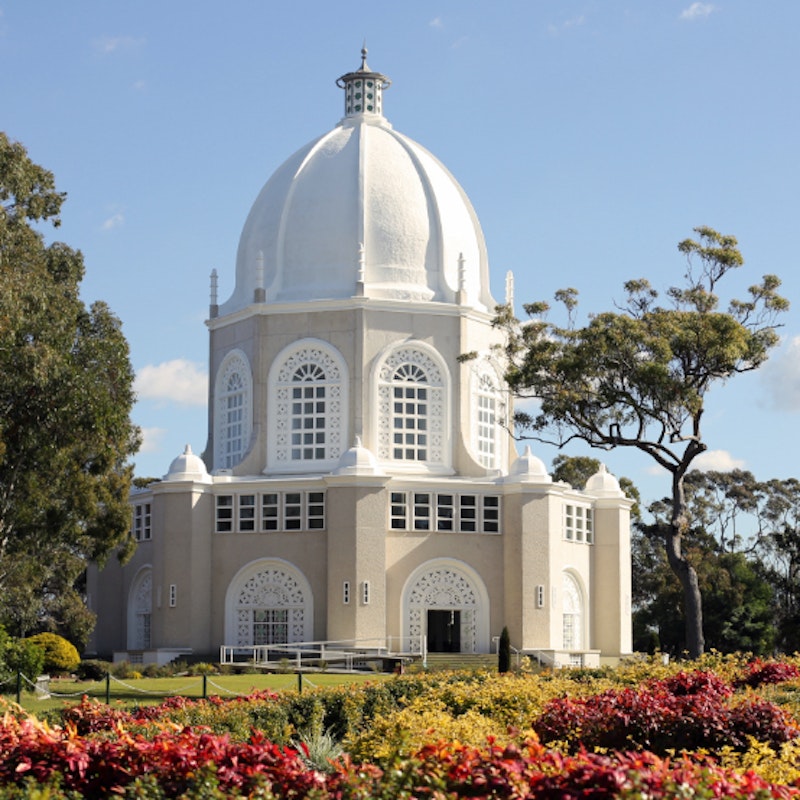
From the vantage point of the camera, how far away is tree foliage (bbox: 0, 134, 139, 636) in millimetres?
32312

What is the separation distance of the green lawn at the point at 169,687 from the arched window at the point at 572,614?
386 inches

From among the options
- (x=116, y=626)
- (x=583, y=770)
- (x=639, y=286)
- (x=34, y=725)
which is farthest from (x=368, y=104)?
(x=583, y=770)

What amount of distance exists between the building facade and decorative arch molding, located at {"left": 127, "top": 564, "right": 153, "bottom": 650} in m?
0.08

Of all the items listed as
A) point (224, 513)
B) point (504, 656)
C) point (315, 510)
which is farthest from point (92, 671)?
point (504, 656)

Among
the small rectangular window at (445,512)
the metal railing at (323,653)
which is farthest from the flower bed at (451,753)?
the small rectangular window at (445,512)

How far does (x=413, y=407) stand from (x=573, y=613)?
854cm

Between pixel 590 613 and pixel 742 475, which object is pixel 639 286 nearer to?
pixel 590 613

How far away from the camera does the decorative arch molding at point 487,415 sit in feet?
152

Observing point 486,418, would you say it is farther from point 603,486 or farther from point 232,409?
point 232,409

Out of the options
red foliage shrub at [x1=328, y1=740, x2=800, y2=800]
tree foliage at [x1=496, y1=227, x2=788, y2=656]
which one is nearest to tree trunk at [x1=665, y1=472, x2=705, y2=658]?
tree foliage at [x1=496, y1=227, x2=788, y2=656]

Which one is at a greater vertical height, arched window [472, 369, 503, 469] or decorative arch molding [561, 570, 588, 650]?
arched window [472, 369, 503, 469]

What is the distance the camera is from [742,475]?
69.6 m

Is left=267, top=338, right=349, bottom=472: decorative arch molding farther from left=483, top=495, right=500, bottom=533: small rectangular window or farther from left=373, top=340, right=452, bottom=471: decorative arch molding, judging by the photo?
left=483, top=495, right=500, bottom=533: small rectangular window

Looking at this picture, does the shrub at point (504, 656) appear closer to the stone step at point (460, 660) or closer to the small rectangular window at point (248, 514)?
the stone step at point (460, 660)
